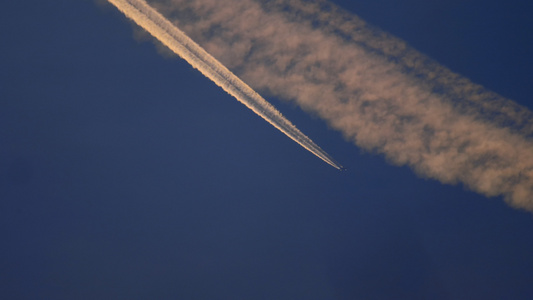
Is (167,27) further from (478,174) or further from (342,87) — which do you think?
(478,174)

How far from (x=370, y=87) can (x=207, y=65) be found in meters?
2.81

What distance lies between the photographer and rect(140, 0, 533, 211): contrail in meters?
4.68

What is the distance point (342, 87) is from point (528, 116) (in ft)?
10.1

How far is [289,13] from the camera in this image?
469 centimetres

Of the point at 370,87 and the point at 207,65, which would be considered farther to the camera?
the point at 370,87

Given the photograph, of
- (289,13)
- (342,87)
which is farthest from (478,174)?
(289,13)

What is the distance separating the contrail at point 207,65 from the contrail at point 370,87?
0.15 meters

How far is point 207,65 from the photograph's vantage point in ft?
15.3

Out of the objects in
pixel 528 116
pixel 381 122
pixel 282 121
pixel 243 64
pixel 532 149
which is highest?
pixel 528 116

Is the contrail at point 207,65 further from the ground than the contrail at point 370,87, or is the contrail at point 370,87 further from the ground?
the contrail at point 370,87

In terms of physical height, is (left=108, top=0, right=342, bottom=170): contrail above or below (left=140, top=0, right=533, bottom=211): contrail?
below

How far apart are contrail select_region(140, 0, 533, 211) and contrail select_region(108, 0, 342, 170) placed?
0.49ft

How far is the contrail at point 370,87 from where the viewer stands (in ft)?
15.4

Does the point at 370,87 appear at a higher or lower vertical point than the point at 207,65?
higher
